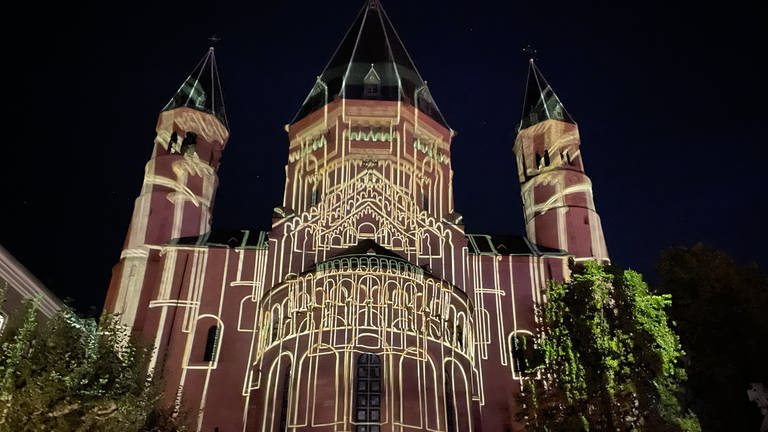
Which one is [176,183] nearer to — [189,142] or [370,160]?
[189,142]

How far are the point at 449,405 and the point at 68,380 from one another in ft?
59.7

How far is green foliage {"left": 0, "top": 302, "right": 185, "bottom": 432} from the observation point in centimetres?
1580

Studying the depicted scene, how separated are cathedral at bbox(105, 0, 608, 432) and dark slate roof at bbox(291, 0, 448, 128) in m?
0.16

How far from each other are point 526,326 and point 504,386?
3.53 m

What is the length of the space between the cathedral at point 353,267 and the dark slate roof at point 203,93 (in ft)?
0.47

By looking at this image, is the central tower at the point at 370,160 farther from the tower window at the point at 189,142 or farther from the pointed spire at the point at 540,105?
the pointed spire at the point at 540,105

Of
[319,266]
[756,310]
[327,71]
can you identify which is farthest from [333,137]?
[756,310]

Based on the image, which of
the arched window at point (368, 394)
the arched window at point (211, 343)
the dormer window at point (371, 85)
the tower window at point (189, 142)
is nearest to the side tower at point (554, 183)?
the dormer window at point (371, 85)

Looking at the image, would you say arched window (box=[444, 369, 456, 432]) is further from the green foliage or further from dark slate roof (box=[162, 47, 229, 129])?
dark slate roof (box=[162, 47, 229, 129])

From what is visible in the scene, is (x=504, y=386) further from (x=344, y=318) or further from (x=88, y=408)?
(x=88, y=408)

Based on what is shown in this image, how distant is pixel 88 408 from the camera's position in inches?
661

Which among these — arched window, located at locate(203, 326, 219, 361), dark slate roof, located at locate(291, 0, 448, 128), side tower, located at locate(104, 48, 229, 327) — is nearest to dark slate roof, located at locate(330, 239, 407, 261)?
arched window, located at locate(203, 326, 219, 361)

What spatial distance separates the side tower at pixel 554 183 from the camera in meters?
40.3

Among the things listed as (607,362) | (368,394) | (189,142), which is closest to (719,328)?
(607,362)
